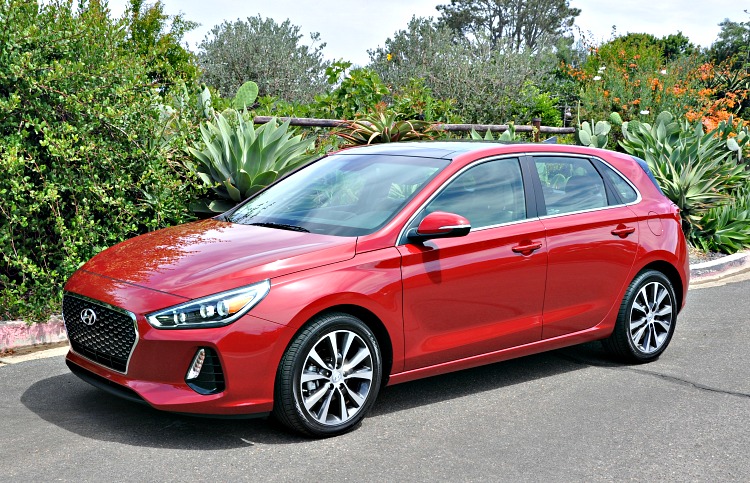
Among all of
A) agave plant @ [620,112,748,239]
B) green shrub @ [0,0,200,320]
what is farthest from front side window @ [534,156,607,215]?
agave plant @ [620,112,748,239]

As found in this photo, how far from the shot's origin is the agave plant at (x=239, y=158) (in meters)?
9.28

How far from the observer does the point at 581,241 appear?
6391 millimetres

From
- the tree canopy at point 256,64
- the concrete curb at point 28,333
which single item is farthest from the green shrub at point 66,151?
the tree canopy at point 256,64

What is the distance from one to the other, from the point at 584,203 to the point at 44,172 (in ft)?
14.5

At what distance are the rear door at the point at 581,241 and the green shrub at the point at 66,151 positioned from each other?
3.66 m

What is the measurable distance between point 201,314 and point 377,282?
1.03m

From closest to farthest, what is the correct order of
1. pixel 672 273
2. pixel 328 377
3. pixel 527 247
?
pixel 328 377 < pixel 527 247 < pixel 672 273

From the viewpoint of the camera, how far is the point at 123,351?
500 centimetres

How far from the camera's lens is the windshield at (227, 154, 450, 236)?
5.73 meters

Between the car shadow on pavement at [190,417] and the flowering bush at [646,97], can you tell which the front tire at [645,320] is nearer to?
the car shadow on pavement at [190,417]

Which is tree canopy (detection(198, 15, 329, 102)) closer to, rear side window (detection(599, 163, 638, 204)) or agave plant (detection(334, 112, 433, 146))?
agave plant (detection(334, 112, 433, 146))

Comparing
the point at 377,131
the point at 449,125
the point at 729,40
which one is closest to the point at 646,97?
the point at 449,125

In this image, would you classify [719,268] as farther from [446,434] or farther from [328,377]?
[328,377]

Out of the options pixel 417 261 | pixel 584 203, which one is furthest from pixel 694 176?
pixel 417 261
